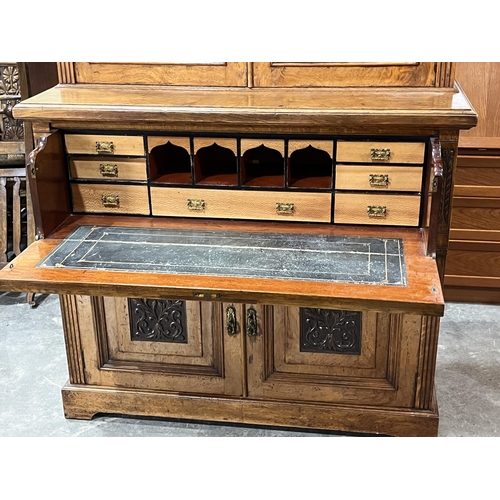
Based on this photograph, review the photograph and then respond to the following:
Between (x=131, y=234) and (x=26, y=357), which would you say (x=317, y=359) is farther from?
(x=26, y=357)

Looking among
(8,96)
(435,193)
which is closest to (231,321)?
(435,193)

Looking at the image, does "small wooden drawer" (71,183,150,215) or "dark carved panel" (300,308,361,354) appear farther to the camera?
"small wooden drawer" (71,183,150,215)

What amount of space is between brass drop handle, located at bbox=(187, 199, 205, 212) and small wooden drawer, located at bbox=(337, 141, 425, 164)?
0.56 meters

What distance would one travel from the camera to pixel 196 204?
2795 mm

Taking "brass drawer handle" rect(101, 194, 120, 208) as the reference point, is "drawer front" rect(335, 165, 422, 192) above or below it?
above

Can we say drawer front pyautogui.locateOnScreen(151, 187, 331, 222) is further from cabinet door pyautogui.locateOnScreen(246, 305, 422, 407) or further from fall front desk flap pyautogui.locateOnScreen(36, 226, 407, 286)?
cabinet door pyautogui.locateOnScreen(246, 305, 422, 407)

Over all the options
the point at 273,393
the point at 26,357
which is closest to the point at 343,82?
the point at 273,393

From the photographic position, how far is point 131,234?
2709 mm

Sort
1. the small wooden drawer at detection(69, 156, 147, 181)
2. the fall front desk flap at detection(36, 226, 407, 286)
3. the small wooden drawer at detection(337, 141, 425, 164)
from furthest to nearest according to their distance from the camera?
1. the small wooden drawer at detection(69, 156, 147, 181)
2. the small wooden drawer at detection(337, 141, 425, 164)
3. the fall front desk flap at detection(36, 226, 407, 286)

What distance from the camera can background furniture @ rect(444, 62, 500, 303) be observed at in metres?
3.48

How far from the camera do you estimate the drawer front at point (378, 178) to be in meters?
2.62

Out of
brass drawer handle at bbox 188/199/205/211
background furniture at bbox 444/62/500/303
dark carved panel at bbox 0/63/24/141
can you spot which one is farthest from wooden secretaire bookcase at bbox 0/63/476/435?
dark carved panel at bbox 0/63/24/141

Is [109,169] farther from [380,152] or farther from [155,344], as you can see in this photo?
[380,152]

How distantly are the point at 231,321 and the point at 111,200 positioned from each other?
2.26ft
